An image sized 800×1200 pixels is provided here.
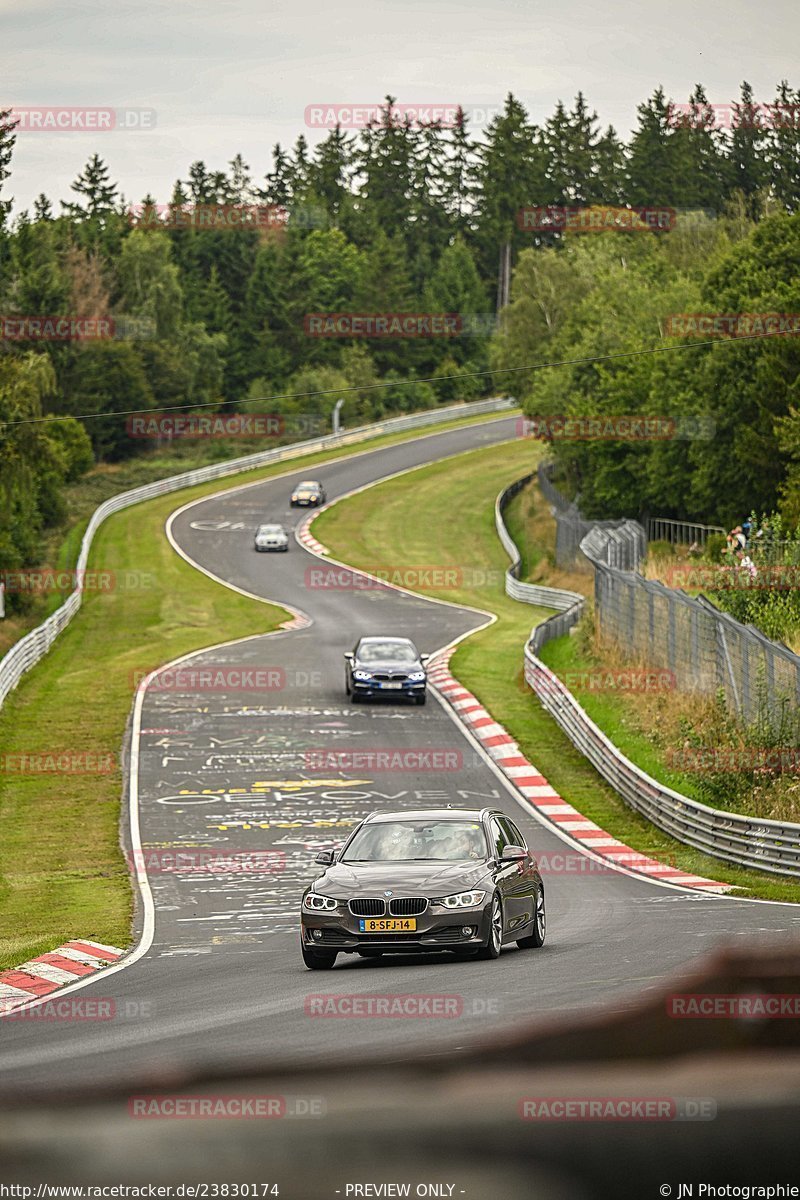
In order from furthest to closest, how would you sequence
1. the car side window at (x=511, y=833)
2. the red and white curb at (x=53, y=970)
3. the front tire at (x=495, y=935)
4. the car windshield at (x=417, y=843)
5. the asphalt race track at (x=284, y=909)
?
the car side window at (x=511, y=833) < the car windshield at (x=417, y=843) < the front tire at (x=495, y=935) < the red and white curb at (x=53, y=970) < the asphalt race track at (x=284, y=909)

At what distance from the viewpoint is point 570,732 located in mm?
32344

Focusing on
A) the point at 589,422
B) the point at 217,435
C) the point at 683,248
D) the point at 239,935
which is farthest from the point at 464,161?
the point at 239,935

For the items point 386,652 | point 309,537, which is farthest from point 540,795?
point 309,537

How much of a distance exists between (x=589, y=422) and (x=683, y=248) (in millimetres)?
30621

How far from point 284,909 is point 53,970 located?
14.5ft

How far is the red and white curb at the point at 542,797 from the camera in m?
21.4

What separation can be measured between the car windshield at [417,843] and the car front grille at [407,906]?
967 mm

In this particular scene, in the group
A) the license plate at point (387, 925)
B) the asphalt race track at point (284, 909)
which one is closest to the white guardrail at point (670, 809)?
the asphalt race track at point (284, 909)

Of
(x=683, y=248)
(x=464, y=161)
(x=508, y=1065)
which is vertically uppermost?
(x=464, y=161)

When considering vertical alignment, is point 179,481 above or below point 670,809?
below

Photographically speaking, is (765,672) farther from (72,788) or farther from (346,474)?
(346,474)

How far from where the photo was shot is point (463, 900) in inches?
532

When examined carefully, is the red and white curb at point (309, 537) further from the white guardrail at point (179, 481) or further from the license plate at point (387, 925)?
the license plate at point (387, 925)

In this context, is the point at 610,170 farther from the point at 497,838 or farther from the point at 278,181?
the point at 497,838
